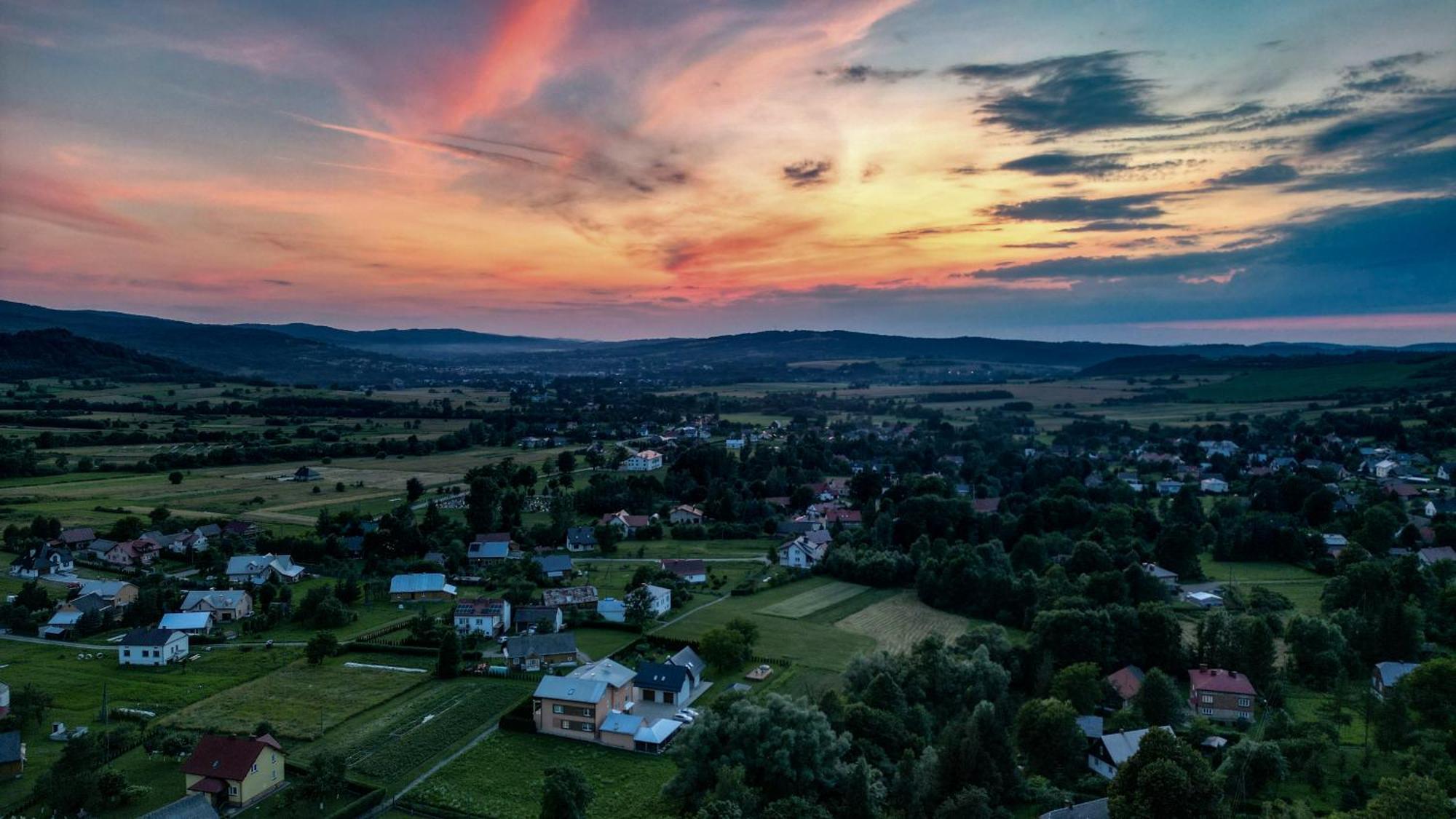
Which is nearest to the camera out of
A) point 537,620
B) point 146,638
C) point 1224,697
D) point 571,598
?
point 1224,697

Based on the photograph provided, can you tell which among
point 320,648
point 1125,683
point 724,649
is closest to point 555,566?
point 320,648

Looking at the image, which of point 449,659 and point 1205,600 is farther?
point 1205,600

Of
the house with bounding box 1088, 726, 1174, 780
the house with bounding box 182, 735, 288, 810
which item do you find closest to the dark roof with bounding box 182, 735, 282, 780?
the house with bounding box 182, 735, 288, 810

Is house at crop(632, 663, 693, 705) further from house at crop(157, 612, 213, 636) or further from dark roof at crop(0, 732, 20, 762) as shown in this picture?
house at crop(157, 612, 213, 636)

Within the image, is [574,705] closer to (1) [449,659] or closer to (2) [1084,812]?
(1) [449,659]

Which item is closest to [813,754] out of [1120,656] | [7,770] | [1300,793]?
[1300,793]

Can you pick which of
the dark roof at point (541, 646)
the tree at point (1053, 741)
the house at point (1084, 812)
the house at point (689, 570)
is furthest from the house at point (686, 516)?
the house at point (1084, 812)

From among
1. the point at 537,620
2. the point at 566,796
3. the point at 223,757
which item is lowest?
the point at 537,620

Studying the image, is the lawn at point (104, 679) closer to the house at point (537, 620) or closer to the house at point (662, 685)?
the house at point (537, 620)
